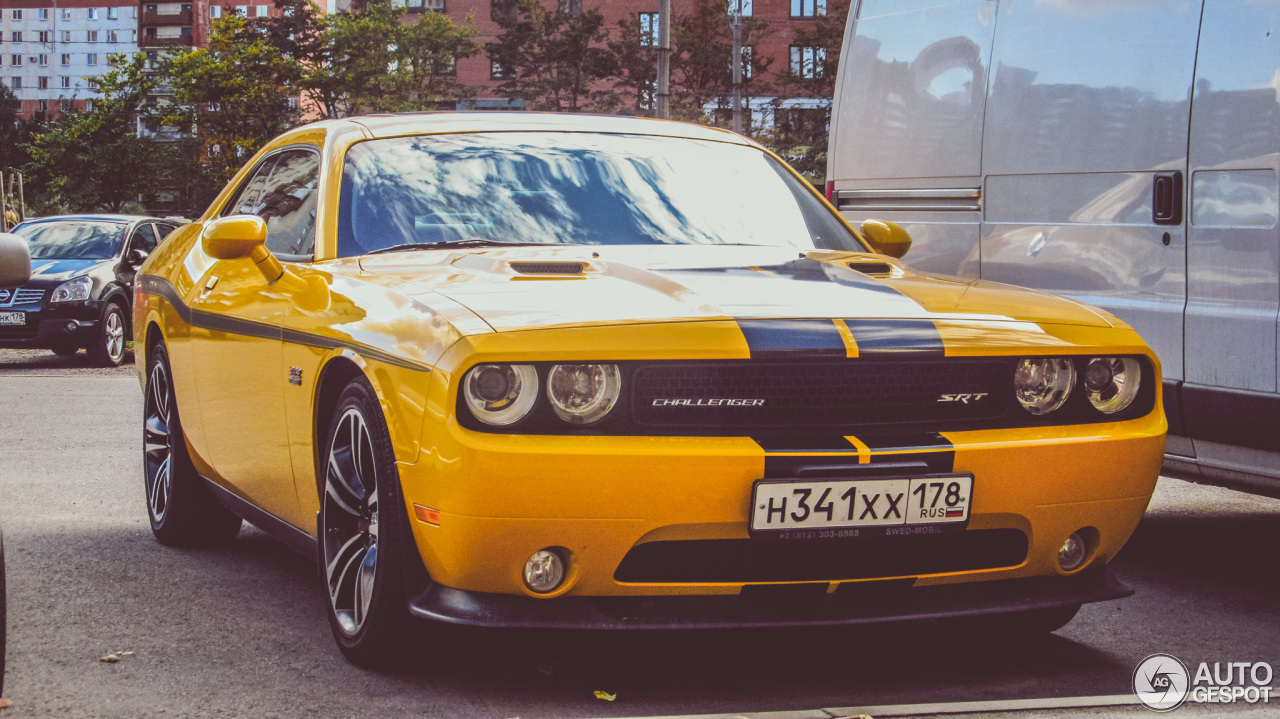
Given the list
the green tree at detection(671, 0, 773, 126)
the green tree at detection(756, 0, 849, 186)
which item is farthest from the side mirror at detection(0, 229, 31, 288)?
the green tree at detection(671, 0, 773, 126)

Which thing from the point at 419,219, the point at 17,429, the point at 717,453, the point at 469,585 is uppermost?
the point at 419,219

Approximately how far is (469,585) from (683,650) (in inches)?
36.3

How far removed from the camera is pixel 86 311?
15273mm

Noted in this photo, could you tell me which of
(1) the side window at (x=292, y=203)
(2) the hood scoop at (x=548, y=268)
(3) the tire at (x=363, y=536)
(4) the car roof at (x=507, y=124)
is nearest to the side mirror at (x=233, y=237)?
(1) the side window at (x=292, y=203)

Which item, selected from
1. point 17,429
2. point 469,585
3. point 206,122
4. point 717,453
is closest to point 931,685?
point 717,453

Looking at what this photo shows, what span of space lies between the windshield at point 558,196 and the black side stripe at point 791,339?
3.38 feet

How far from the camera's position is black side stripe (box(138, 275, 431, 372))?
3.48m

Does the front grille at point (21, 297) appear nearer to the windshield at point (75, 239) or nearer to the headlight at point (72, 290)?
the headlight at point (72, 290)

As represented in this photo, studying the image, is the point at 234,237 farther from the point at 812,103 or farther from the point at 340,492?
the point at 812,103

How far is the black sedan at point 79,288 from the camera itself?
49.6 feet

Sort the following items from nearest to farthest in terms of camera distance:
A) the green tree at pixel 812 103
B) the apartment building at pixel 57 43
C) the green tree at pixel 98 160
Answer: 1. the green tree at pixel 812 103
2. the green tree at pixel 98 160
3. the apartment building at pixel 57 43

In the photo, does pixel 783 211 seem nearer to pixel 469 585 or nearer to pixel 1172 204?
pixel 1172 204

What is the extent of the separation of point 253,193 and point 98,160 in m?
65.3

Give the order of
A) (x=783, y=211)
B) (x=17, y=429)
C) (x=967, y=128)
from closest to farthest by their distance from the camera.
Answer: (x=783, y=211) → (x=967, y=128) → (x=17, y=429)
